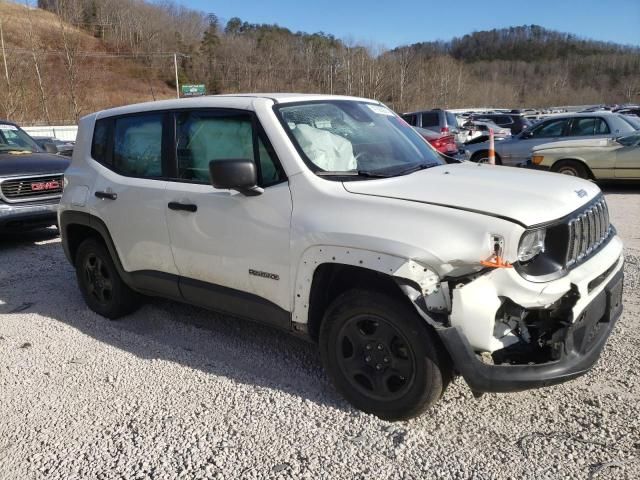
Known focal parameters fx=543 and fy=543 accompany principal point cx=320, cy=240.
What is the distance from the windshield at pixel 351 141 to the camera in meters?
3.39

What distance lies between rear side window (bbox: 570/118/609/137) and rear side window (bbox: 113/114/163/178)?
10460 millimetres

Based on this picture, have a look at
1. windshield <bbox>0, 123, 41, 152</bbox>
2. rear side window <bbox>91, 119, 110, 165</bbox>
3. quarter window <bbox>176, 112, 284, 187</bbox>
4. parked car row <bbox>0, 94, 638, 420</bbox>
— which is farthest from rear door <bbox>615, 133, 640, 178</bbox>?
windshield <bbox>0, 123, 41, 152</bbox>

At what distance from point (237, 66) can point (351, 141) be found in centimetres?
8923

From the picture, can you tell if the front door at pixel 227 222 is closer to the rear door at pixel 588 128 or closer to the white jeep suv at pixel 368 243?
the white jeep suv at pixel 368 243

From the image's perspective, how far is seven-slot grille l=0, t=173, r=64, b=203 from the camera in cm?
758

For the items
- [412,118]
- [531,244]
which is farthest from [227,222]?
[412,118]

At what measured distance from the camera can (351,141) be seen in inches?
143

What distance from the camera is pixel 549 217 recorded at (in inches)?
108

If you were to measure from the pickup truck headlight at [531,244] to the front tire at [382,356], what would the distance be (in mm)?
606

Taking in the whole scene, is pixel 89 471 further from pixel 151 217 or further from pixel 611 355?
A: pixel 611 355

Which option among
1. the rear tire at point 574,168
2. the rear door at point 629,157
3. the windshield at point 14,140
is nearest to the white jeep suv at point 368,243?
the windshield at point 14,140

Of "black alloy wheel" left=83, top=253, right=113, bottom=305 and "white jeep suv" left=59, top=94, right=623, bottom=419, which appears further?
"black alloy wheel" left=83, top=253, right=113, bottom=305

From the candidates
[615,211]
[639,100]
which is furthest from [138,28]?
[615,211]

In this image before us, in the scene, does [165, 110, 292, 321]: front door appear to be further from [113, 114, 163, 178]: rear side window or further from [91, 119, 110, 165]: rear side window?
[91, 119, 110, 165]: rear side window
